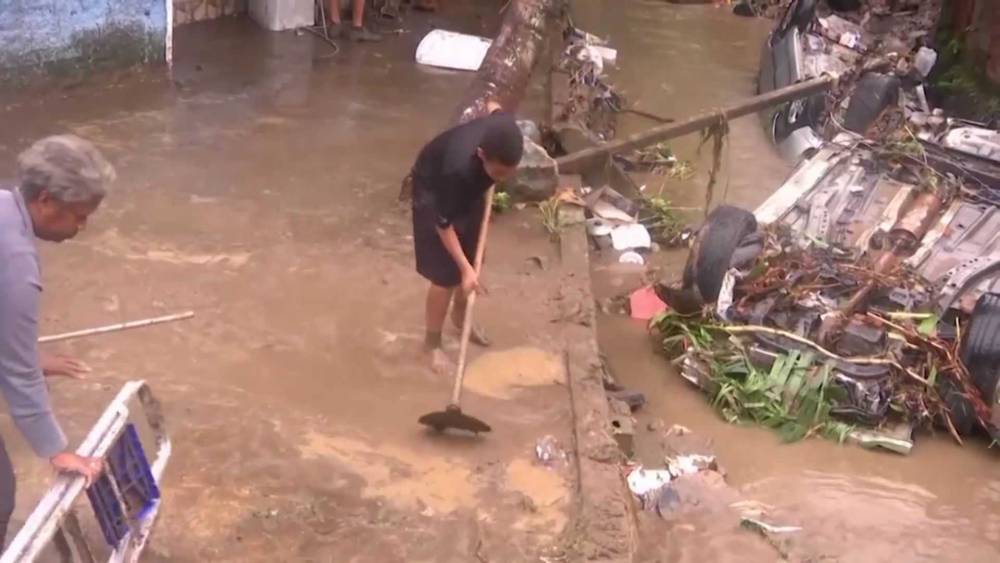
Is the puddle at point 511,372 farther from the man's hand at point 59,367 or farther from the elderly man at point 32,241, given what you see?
the elderly man at point 32,241

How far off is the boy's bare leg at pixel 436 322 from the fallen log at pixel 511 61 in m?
2.14

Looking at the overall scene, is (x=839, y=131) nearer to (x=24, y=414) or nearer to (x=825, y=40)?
(x=825, y=40)

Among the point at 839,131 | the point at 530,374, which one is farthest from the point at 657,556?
the point at 839,131

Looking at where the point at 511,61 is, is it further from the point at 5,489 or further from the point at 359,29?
the point at 5,489

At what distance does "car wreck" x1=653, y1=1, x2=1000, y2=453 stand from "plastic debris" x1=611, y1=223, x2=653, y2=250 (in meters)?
1.09

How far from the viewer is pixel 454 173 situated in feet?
17.5

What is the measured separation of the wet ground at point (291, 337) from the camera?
Answer: 15.2 ft

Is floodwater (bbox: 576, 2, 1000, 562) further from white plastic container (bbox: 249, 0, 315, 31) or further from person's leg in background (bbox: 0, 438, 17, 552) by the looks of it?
white plastic container (bbox: 249, 0, 315, 31)

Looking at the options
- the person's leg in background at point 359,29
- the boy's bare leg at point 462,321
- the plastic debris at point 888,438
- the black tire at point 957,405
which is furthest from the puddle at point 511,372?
the person's leg in background at point 359,29

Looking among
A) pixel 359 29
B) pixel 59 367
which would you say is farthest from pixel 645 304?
pixel 359 29

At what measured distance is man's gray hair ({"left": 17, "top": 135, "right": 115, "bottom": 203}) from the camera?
315 cm

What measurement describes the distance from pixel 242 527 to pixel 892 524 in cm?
342

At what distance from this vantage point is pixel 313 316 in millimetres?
6188

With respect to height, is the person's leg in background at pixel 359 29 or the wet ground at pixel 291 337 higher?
the person's leg in background at pixel 359 29
